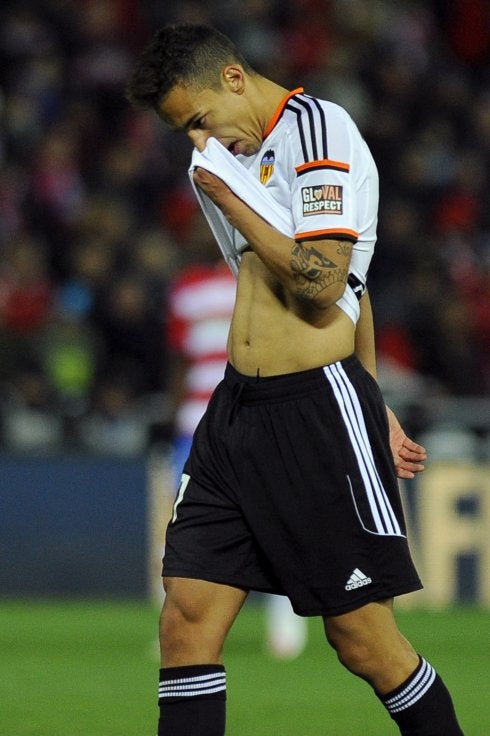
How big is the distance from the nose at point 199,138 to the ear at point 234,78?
131mm

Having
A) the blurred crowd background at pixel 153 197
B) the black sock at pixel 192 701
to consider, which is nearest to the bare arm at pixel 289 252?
the black sock at pixel 192 701

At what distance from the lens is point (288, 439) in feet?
13.7

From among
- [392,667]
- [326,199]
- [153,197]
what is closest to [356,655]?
[392,667]

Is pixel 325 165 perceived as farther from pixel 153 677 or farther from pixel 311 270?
pixel 153 677

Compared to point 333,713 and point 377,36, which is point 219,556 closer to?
point 333,713

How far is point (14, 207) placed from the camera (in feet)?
40.3

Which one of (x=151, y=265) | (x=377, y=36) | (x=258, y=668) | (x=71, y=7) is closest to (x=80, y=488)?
(x=151, y=265)

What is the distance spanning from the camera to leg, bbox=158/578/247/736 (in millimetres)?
4078

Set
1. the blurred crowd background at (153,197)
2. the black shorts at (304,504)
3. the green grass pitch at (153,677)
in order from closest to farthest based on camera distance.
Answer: the black shorts at (304,504) < the green grass pitch at (153,677) < the blurred crowd background at (153,197)

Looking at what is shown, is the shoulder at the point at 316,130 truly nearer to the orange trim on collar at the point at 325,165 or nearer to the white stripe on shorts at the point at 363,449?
the orange trim on collar at the point at 325,165

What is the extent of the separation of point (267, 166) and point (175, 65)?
13.2 inches

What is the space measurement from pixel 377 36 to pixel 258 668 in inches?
319

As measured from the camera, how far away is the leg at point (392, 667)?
407cm

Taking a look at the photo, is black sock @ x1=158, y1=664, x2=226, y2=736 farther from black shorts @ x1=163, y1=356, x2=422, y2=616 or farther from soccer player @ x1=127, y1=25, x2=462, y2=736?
black shorts @ x1=163, y1=356, x2=422, y2=616
